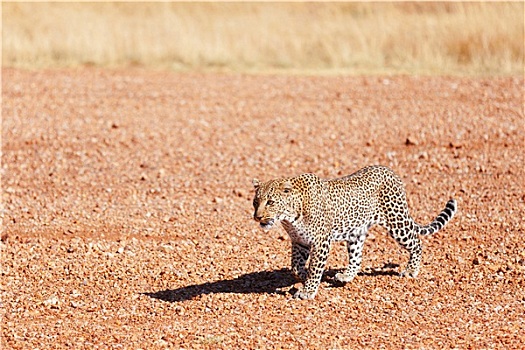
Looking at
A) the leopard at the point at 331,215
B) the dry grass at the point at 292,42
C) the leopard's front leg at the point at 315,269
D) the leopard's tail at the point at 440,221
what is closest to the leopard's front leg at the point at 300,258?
the leopard at the point at 331,215

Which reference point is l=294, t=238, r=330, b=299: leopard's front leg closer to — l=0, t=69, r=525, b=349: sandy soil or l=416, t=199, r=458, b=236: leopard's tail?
l=0, t=69, r=525, b=349: sandy soil

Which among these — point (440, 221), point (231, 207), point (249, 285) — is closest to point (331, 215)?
point (249, 285)

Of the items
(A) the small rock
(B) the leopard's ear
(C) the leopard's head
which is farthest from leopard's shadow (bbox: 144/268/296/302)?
(A) the small rock

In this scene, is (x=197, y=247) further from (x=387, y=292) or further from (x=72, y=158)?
(x=72, y=158)

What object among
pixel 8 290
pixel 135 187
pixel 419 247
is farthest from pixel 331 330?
pixel 135 187

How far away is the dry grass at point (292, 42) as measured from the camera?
18.5 metres

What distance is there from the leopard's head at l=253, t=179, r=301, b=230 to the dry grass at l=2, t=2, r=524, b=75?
1018 centimetres

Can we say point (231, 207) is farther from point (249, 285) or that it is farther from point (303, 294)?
point (303, 294)

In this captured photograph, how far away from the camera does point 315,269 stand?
333 inches

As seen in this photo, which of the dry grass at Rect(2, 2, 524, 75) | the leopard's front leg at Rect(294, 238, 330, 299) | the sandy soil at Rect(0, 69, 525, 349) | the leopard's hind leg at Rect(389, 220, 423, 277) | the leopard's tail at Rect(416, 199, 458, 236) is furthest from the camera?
the dry grass at Rect(2, 2, 524, 75)

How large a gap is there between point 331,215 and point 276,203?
62 centimetres

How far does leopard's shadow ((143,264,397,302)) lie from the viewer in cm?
880

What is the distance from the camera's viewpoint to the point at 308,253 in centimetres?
873

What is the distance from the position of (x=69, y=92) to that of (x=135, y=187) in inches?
198
